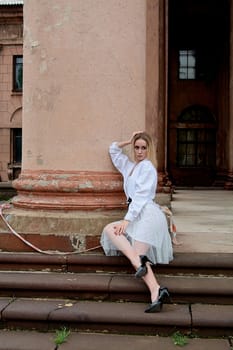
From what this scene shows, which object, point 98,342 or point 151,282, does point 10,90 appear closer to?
point 151,282

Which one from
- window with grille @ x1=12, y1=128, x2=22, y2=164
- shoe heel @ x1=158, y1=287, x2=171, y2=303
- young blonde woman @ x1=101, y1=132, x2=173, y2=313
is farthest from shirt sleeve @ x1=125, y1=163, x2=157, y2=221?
Result: window with grille @ x1=12, y1=128, x2=22, y2=164

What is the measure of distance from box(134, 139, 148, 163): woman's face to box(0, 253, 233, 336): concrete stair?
2.96 feet

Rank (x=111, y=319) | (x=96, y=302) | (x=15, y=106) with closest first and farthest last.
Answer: (x=111, y=319) < (x=96, y=302) < (x=15, y=106)

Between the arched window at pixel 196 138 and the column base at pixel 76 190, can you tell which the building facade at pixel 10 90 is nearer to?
the arched window at pixel 196 138

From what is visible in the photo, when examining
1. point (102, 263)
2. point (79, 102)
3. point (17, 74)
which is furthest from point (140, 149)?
point (17, 74)

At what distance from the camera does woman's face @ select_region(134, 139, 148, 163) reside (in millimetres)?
4309

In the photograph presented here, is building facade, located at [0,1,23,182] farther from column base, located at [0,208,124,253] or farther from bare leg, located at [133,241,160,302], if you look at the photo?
bare leg, located at [133,241,160,302]

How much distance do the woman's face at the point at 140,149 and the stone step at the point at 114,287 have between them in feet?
3.38

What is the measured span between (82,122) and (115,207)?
875 millimetres

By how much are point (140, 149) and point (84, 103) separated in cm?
81

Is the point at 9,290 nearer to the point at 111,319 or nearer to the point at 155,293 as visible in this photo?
the point at 111,319

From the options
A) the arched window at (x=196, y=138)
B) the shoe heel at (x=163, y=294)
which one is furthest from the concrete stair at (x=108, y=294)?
the arched window at (x=196, y=138)

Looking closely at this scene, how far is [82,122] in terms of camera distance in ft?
15.5

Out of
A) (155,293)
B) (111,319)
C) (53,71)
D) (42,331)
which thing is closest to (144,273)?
(155,293)
